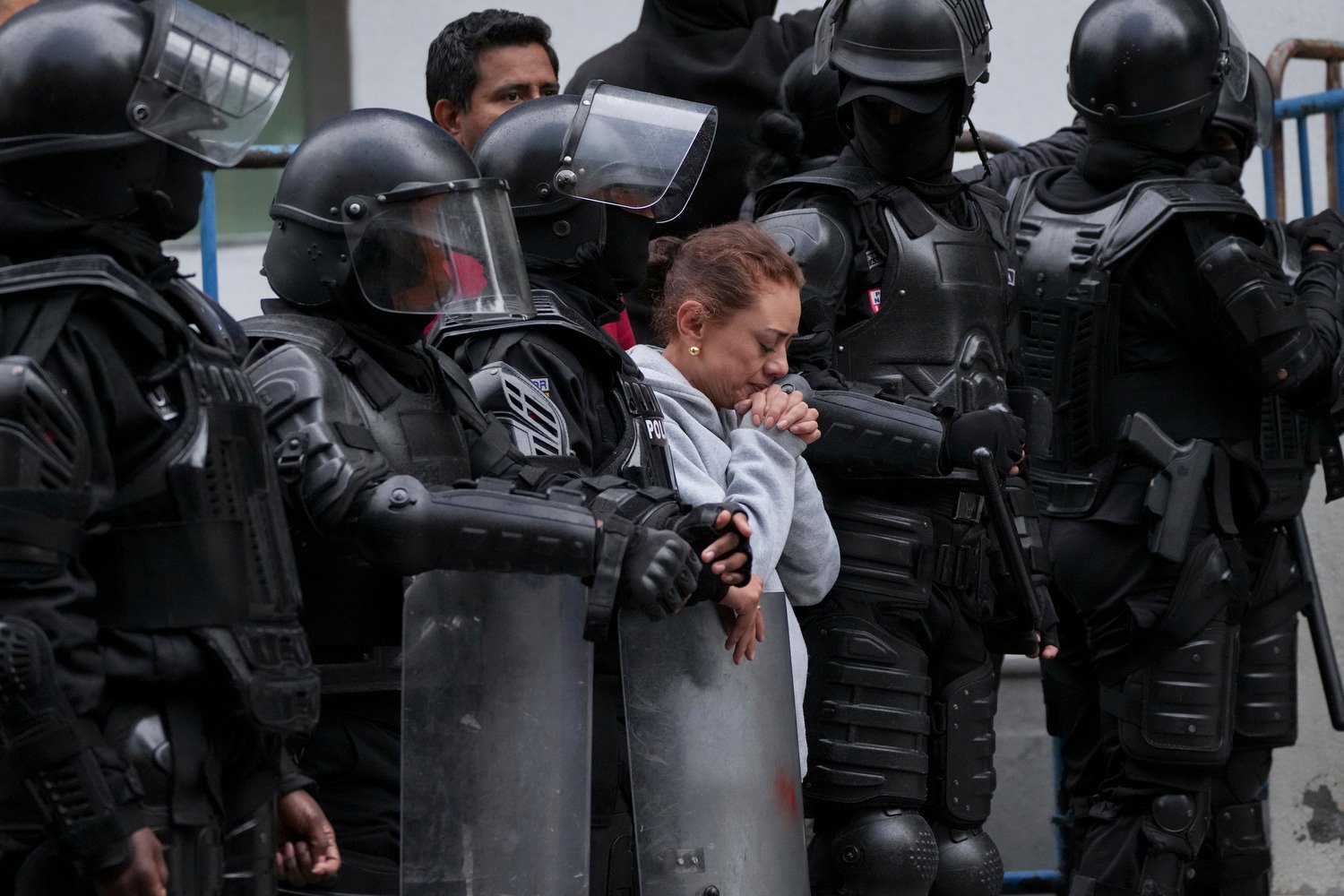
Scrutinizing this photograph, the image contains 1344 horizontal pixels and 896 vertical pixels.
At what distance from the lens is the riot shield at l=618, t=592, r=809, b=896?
3.12 metres

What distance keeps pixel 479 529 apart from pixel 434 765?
361mm

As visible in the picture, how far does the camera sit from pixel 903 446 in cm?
414

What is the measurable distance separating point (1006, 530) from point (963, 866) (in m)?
0.71

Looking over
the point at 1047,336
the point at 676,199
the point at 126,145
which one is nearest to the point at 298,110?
the point at 1047,336

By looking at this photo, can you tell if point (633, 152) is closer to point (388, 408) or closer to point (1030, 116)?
point (388, 408)

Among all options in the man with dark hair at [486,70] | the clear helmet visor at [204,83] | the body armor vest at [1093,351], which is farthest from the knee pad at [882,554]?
the clear helmet visor at [204,83]

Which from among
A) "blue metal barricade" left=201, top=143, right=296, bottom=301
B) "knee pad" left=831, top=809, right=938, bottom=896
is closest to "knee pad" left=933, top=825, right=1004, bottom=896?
"knee pad" left=831, top=809, right=938, bottom=896

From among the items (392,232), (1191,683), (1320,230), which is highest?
(392,232)

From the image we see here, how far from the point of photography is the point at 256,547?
2.66m

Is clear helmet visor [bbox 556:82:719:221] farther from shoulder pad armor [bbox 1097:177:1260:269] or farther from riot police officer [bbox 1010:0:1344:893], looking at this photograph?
shoulder pad armor [bbox 1097:177:1260:269]

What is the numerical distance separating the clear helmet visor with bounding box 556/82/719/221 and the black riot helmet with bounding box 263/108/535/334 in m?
0.43

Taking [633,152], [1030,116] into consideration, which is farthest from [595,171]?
[1030,116]

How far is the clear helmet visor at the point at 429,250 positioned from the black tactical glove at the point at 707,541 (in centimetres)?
41

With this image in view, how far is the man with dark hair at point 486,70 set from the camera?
4.83m
